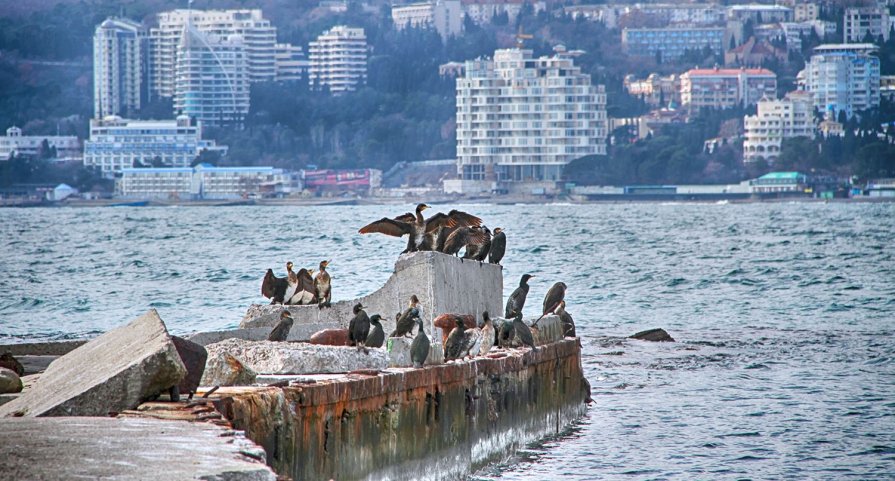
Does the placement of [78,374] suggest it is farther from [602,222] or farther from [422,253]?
[602,222]

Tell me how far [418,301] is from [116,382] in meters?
7.13

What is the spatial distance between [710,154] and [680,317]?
155m

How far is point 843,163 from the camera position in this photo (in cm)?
18550

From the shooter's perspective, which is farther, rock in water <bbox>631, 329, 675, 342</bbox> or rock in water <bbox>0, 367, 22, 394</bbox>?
rock in water <bbox>631, 329, 675, 342</bbox>

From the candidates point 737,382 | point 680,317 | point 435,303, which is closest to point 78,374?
point 435,303

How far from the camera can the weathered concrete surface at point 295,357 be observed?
12.2 meters

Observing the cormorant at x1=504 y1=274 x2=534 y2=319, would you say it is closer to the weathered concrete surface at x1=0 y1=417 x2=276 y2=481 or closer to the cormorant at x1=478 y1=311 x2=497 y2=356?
the cormorant at x1=478 y1=311 x2=497 y2=356

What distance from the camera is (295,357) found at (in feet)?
40.3

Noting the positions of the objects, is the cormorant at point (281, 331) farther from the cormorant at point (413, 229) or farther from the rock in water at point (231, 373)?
the rock in water at point (231, 373)

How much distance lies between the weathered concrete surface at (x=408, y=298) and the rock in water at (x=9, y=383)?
401 cm

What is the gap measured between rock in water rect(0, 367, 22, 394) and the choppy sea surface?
423 centimetres

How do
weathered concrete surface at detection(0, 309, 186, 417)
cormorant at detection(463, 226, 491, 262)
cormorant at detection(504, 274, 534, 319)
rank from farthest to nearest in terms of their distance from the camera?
cormorant at detection(463, 226, 491, 262) → cormorant at detection(504, 274, 534, 319) → weathered concrete surface at detection(0, 309, 186, 417)

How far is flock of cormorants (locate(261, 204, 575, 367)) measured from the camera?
14242 mm

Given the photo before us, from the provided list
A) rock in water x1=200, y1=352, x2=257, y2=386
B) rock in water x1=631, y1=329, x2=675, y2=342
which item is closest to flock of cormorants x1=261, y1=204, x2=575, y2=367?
rock in water x1=200, y1=352, x2=257, y2=386
